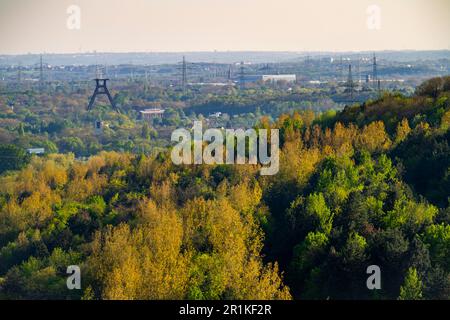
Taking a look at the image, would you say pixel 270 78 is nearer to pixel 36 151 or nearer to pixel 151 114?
pixel 151 114

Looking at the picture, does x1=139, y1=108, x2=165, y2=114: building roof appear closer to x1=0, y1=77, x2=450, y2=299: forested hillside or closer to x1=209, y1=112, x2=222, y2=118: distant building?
x1=209, y1=112, x2=222, y2=118: distant building

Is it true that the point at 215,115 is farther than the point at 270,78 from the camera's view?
No

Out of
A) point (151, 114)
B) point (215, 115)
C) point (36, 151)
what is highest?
point (215, 115)

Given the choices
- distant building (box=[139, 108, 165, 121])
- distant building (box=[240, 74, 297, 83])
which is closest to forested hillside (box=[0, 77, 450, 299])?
distant building (box=[139, 108, 165, 121])

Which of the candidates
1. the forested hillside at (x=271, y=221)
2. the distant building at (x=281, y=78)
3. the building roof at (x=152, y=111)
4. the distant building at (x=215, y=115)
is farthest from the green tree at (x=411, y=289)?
the distant building at (x=281, y=78)

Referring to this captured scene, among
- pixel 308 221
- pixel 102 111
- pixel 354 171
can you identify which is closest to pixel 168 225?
pixel 308 221

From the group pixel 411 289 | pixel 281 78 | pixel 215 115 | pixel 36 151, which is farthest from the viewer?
pixel 281 78

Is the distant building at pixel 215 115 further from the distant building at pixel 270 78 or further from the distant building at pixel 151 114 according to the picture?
the distant building at pixel 270 78

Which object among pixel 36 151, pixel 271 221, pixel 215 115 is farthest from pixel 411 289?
pixel 215 115
